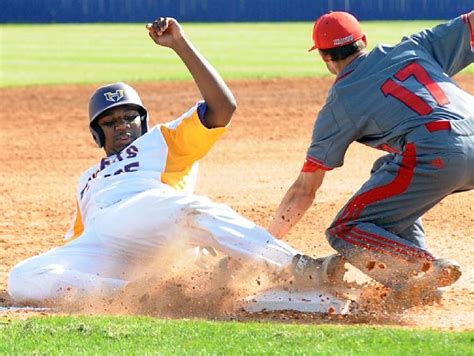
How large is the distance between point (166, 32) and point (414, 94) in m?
1.45

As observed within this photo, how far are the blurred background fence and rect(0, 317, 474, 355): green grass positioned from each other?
90.7 feet

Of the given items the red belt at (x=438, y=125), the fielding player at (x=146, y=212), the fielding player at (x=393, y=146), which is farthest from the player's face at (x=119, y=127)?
the red belt at (x=438, y=125)

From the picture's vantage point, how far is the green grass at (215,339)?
15.2ft

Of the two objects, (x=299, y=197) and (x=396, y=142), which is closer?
(x=396, y=142)

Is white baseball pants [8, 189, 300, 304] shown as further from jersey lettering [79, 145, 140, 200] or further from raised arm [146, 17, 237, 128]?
raised arm [146, 17, 237, 128]

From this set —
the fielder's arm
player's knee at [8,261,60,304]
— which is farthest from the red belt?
player's knee at [8,261,60,304]

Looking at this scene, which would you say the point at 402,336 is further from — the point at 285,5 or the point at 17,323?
the point at 285,5

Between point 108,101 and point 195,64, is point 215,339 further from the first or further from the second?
point 108,101

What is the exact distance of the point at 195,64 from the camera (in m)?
6.10

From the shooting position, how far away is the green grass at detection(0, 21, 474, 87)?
18078mm

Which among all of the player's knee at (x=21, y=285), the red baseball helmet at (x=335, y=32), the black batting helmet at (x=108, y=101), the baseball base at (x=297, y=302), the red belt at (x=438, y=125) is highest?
the red baseball helmet at (x=335, y=32)

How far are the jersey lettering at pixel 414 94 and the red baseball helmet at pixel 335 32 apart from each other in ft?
1.06

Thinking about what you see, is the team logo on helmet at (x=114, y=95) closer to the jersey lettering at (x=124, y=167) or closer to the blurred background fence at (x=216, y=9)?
the jersey lettering at (x=124, y=167)

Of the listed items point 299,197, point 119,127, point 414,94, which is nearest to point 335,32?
point 414,94
